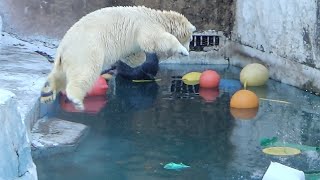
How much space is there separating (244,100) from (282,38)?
1.91m

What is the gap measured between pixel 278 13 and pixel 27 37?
3.30 meters

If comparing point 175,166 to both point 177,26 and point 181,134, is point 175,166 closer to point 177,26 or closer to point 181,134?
point 181,134

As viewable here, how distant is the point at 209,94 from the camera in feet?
27.1

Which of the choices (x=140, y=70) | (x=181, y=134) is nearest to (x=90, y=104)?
(x=140, y=70)

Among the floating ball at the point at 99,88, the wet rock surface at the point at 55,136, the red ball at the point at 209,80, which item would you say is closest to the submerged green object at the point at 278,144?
the wet rock surface at the point at 55,136

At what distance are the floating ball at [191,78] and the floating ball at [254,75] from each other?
20.4 inches

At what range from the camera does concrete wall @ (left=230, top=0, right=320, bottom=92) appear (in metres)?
8.46

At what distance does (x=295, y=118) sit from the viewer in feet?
24.1

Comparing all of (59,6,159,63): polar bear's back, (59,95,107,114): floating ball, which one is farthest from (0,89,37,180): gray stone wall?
(59,95,107,114): floating ball

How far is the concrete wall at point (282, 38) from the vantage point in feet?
27.7

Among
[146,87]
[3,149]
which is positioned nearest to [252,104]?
[146,87]

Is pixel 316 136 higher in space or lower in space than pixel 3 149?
lower

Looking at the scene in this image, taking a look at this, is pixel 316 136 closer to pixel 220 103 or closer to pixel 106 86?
pixel 220 103

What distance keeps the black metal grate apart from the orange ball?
2.80 meters
